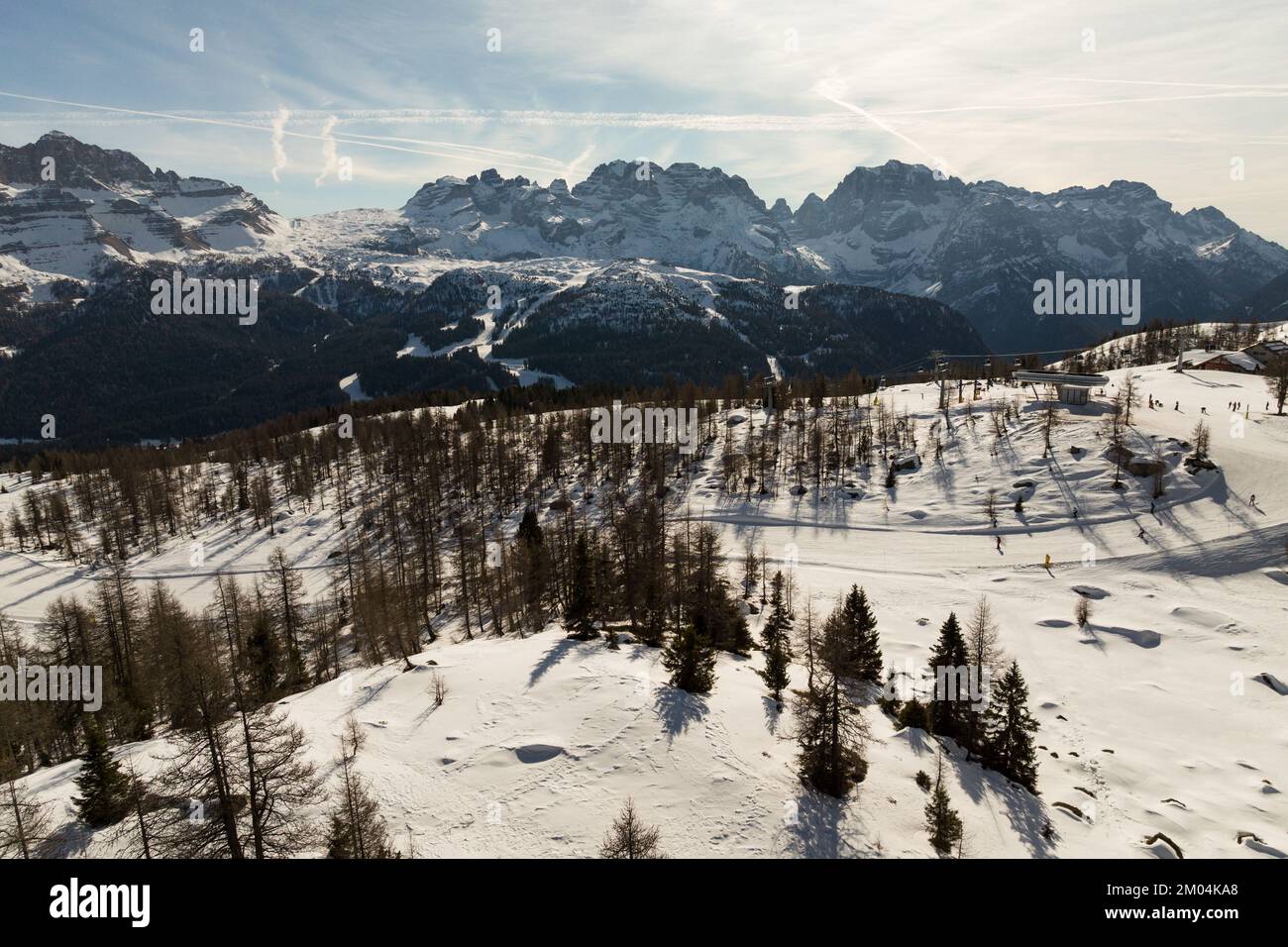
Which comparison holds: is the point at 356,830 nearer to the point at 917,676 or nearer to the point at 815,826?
the point at 815,826

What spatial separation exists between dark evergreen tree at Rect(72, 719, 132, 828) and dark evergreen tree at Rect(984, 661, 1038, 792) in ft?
173

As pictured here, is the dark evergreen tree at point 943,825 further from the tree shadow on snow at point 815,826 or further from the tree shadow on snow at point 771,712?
the tree shadow on snow at point 771,712

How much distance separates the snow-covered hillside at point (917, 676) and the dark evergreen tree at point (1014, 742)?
4.78 ft

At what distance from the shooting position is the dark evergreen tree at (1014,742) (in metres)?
→ 41.2

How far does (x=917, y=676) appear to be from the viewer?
186 feet

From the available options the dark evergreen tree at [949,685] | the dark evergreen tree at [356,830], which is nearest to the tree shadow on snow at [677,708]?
the dark evergreen tree at [356,830]

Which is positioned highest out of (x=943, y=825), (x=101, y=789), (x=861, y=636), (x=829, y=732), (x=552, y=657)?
(x=829, y=732)

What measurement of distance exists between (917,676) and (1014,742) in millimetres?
14659

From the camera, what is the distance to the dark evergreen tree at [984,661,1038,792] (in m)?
41.2

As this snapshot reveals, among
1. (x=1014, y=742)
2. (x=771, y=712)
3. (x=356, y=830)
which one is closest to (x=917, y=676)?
(x=1014, y=742)
